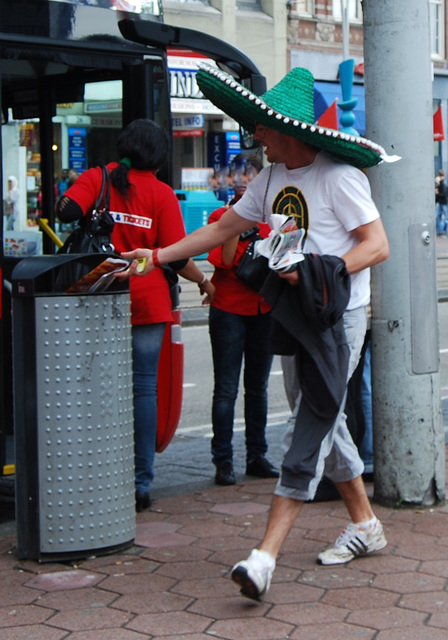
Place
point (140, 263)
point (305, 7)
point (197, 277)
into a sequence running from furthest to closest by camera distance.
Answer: point (305, 7) < point (197, 277) < point (140, 263)

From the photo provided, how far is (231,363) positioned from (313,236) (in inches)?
73.6

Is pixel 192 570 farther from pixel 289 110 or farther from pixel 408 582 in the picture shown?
pixel 289 110

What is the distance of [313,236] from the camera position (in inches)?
173

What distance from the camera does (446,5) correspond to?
36.4 metres

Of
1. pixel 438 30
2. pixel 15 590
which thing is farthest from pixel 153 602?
pixel 438 30

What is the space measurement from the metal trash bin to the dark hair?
2.79 ft

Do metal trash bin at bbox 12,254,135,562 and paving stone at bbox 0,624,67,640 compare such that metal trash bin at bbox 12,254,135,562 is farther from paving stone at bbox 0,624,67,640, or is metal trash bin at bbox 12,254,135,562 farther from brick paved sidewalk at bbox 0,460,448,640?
paving stone at bbox 0,624,67,640

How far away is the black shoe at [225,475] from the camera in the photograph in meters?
6.09

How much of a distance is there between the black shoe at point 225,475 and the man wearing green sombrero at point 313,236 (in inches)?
59.0

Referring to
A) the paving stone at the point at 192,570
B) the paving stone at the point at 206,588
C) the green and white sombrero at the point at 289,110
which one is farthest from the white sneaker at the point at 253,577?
the green and white sombrero at the point at 289,110

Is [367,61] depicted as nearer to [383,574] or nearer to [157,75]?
[157,75]

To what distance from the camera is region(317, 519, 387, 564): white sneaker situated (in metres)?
4.58

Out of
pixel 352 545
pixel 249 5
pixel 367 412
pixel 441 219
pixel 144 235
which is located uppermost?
pixel 249 5

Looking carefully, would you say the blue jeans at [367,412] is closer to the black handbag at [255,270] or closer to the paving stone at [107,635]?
the black handbag at [255,270]
